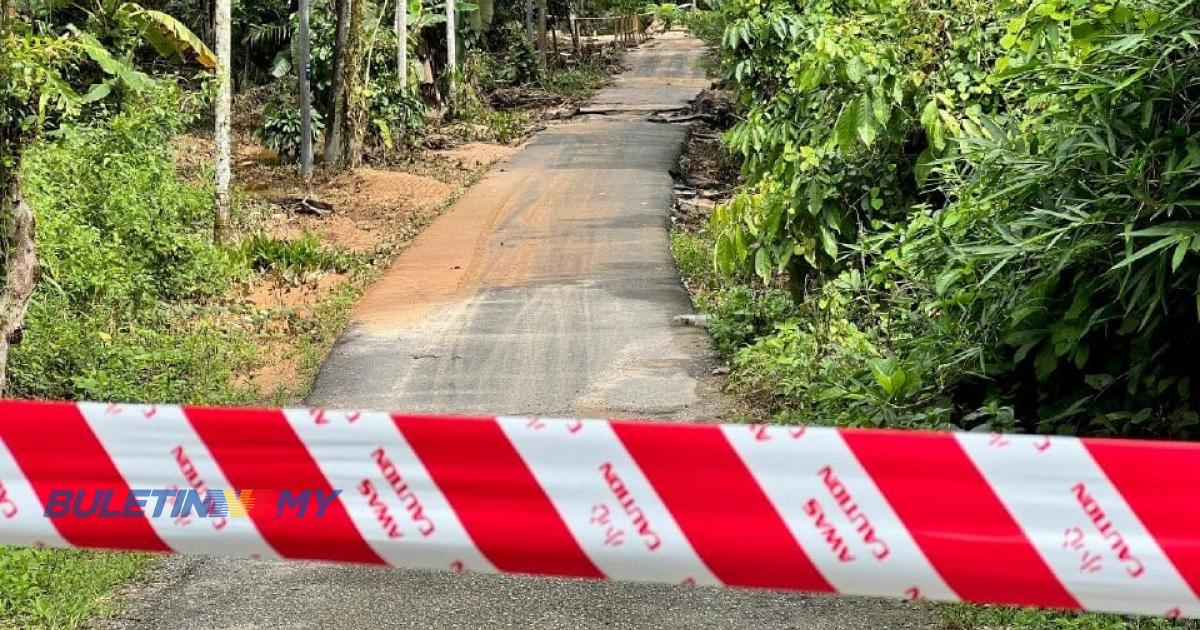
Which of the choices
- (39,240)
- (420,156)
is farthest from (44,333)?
(420,156)

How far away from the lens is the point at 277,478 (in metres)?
2.97

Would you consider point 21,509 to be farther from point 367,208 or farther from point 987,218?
point 367,208

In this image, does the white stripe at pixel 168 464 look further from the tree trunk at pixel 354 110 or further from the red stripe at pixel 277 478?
the tree trunk at pixel 354 110

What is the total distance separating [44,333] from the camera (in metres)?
10.6

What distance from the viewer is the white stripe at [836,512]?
2.79 m

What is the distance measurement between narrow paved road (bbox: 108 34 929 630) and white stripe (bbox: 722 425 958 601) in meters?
2.96

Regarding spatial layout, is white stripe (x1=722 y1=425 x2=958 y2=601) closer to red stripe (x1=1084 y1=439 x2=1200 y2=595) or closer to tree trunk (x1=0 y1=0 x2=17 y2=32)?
red stripe (x1=1084 y1=439 x2=1200 y2=595)

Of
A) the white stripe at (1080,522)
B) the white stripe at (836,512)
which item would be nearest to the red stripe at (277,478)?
the white stripe at (836,512)

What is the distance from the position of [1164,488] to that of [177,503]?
2.08 m

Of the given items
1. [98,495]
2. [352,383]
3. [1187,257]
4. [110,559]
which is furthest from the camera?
[352,383]

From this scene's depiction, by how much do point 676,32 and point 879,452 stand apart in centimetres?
5770

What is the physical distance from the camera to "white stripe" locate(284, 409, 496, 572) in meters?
2.93

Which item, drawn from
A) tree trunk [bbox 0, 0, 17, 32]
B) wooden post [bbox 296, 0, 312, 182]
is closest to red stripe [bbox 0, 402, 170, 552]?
tree trunk [bbox 0, 0, 17, 32]

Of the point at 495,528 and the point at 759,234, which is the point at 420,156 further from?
the point at 495,528
